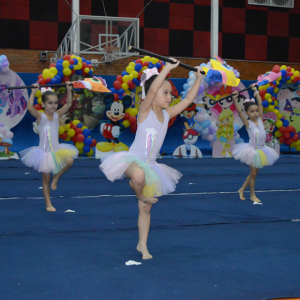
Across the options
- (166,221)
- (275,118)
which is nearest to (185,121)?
(275,118)

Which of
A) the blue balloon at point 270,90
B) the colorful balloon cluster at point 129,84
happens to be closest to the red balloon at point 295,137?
the blue balloon at point 270,90

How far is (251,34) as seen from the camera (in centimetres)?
1477

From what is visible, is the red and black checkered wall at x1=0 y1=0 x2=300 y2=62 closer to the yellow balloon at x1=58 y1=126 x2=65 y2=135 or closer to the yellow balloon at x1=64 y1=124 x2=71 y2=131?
the yellow balloon at x1=64 y1=124 x2=71 y2=131

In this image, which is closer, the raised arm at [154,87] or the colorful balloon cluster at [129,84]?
the raised arm at [154,87]

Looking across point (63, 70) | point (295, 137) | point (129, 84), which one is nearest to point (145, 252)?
point (63, 70)

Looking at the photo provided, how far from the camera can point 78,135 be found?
959 cm

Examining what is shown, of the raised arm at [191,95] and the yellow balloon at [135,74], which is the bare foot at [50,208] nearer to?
the raised arm at [191,95]

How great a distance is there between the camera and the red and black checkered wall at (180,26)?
1295 centimetres

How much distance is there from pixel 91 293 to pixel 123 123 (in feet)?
26.5

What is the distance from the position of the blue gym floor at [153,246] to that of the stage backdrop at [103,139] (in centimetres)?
423

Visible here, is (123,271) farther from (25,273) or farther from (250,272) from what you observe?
(250,272)

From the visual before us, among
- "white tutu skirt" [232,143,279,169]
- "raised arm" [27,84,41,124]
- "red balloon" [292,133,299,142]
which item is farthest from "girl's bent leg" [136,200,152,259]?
"red balloon" [292,133,299,142]

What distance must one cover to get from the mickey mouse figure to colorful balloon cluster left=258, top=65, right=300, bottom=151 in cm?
372

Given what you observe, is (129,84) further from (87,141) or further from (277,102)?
(277,102)
